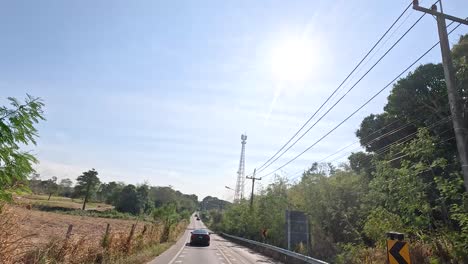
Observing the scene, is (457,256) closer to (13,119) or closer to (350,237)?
(13,119)

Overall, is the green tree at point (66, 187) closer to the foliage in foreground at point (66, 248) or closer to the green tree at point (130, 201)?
the green tree at point (130, 201)

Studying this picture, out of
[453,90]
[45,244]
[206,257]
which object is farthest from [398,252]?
[206,257]

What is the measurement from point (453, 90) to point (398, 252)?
182 inches

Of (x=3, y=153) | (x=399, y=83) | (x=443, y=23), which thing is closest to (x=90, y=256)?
(x=3, y=153)

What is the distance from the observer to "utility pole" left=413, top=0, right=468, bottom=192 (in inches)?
349

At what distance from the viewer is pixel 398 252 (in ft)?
24.1

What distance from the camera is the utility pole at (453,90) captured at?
8859 mm

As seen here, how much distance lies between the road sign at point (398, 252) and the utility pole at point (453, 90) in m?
2.81

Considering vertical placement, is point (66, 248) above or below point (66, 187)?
below

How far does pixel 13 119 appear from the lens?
464cm

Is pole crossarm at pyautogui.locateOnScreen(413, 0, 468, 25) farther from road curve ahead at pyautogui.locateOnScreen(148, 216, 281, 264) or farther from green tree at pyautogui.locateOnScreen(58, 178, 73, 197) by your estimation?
green tree at pyautogui.locateOnScreen(58, 178, 73, 197)

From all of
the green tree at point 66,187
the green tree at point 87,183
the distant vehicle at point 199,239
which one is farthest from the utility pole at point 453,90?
the green tree at point 66,187

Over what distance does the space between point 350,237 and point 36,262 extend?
61.3 ft

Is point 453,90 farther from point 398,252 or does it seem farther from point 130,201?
point 130,201
